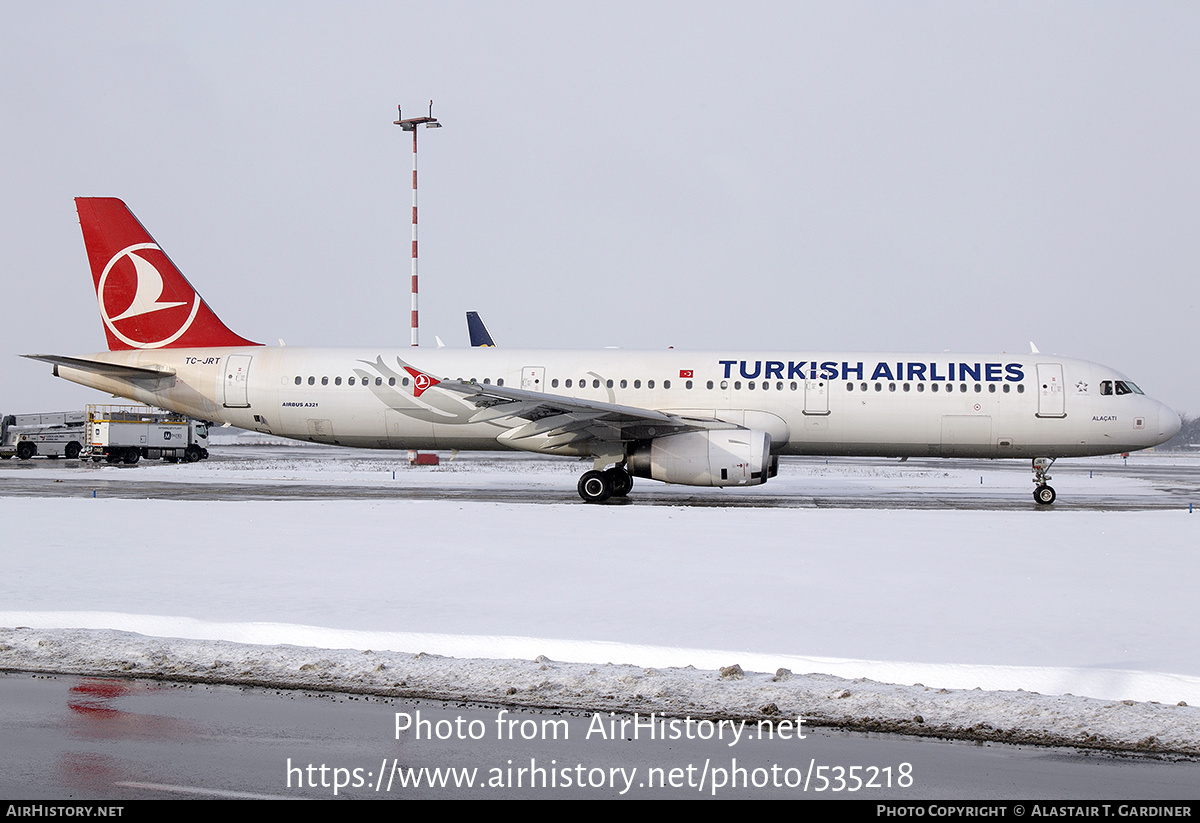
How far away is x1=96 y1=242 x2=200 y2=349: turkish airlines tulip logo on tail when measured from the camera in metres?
23.4

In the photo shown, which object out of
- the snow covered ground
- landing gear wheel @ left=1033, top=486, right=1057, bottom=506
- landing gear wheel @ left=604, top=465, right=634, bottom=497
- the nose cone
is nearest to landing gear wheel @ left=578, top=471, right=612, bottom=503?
landing gear wheel @ left=604, top=465, right=634, bottom=497

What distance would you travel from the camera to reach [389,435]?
2256 centimetres

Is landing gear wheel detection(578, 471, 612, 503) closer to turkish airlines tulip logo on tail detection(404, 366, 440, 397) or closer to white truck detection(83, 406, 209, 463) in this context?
turkish airlines tulip logo on tail detection(404, 366, 440, 397)

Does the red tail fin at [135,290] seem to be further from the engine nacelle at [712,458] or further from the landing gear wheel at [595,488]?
the engine nacelle at [712,458]

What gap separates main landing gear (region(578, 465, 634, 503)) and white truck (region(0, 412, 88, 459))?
1462 inches

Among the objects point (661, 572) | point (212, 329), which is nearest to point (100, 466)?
point (212, 329)

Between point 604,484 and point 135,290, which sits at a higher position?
point 135,290

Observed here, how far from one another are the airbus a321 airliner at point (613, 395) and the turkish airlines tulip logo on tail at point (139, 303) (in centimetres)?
5

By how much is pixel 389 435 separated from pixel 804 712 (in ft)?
58.9

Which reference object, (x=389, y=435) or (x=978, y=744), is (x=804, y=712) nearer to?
(x=978, y=744)

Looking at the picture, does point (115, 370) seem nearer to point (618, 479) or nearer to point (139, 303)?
point (139, 303)

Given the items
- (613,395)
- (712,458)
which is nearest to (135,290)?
(613,395)

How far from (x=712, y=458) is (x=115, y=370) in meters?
14.6

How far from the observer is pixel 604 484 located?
815 inches
